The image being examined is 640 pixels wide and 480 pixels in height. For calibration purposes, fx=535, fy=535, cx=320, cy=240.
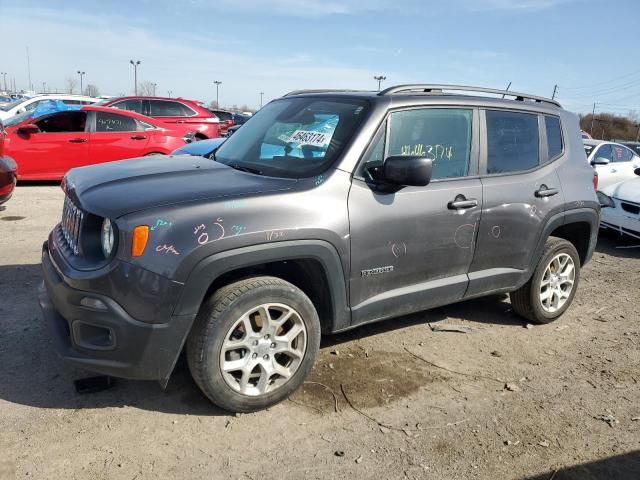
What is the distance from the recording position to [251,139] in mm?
4094

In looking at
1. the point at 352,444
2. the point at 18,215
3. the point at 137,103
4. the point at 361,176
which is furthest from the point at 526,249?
the point at 137,103

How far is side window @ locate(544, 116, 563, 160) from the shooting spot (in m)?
4.52

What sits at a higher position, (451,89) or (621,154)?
(451,89)

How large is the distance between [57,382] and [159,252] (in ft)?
4.41

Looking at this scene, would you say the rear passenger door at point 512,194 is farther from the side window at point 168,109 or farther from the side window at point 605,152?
the side window at point 168,109

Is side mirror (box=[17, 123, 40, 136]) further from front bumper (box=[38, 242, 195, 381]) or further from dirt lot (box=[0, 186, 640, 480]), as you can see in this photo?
front bumper (box=[38, 242, 195, 381])

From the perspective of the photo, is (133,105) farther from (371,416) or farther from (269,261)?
(371,416)

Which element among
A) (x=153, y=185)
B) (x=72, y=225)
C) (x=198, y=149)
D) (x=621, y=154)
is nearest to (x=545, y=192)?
(x=153, y=185)

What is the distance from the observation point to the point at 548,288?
4.70m

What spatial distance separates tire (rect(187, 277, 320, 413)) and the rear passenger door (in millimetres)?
1513

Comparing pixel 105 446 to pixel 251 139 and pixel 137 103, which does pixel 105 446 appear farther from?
pixel 137 103

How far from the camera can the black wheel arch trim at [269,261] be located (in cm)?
278

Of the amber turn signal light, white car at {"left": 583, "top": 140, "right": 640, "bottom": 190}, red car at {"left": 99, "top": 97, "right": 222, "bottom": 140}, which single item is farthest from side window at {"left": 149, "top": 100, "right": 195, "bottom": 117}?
the amber turn signal light

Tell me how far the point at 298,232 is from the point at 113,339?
3.71ft
